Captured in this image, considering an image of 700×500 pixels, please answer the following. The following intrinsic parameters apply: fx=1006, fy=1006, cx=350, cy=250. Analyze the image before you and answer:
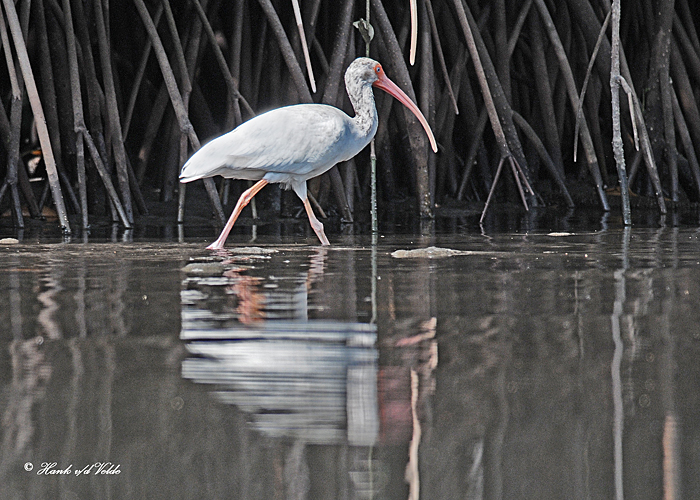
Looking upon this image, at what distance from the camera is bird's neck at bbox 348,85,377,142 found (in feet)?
20.9

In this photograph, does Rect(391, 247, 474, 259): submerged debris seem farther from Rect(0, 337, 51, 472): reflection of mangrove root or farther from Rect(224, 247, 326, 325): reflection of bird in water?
Rect(0, 337, 51, 472): reflection of mangrove root

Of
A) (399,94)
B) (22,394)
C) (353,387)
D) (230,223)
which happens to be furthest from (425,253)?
(22,394)

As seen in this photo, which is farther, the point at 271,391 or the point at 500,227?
the point at 500,227

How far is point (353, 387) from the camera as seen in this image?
2.25 metres

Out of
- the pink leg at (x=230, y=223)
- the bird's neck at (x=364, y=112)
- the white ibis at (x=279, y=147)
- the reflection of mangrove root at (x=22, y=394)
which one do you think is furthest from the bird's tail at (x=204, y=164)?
the reflection of mangrove root at (x=22, y=394)

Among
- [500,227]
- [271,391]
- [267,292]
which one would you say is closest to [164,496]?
[271,391]

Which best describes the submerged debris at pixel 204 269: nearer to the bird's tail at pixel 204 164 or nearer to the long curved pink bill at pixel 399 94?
the bird's tail at pixel 204 164

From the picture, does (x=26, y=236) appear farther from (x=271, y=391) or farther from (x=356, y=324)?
(x=271, y=391)

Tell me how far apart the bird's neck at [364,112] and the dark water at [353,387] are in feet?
7.74

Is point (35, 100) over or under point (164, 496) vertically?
over

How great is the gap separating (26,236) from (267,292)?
3.28m

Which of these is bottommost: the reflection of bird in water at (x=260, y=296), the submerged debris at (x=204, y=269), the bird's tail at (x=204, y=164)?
the reflection of bird in water at (x=260, y=296)

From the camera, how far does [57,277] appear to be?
Result: 4234 millimetres

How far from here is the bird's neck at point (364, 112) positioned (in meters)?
6.37
